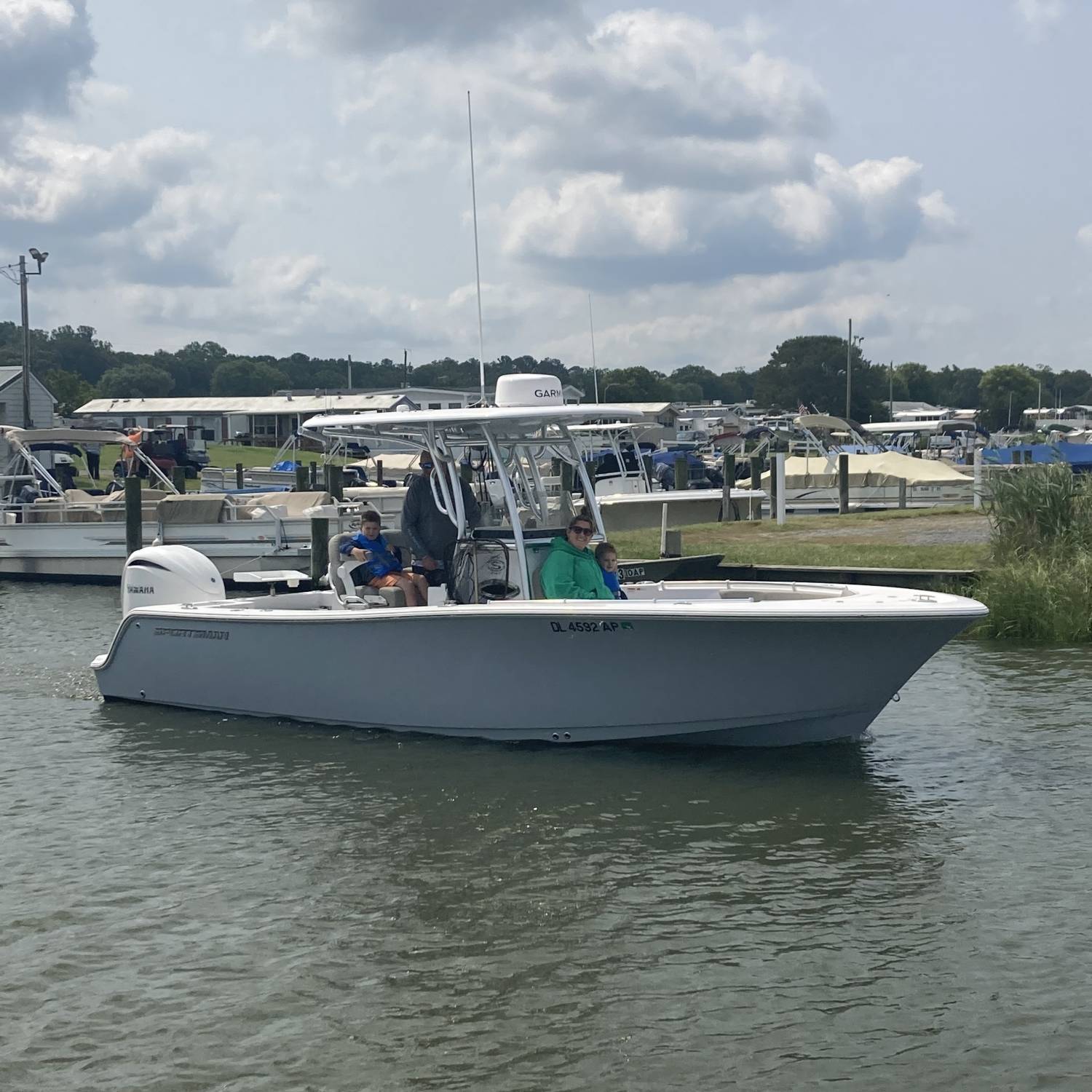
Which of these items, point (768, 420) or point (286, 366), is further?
point (286, 366)

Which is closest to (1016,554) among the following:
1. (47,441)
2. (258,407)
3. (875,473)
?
(875,473)

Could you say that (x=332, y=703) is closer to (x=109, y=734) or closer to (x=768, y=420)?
(x=109, y=734)

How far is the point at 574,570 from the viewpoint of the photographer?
1187 cm

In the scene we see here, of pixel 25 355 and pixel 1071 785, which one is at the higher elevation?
pixel 25 355

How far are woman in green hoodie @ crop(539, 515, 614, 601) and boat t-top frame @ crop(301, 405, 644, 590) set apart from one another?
325 millimetres

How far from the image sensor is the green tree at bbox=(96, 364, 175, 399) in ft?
404

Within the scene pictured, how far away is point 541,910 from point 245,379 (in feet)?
465

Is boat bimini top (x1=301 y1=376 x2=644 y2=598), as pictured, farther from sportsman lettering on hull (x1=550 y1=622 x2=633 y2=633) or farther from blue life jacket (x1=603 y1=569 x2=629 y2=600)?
sportsman lettering on hull (x1=550 y1=622 x2=633 y2=633)

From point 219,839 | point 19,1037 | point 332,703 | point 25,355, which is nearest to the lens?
point 19,1037

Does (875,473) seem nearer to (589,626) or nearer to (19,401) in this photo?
(589,626)

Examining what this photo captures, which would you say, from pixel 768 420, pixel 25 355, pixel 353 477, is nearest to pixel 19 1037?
pixel 353 477

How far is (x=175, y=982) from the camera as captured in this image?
742 cm

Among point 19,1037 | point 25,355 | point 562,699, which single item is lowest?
point 19,1037

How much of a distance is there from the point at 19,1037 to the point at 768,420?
54.4m
